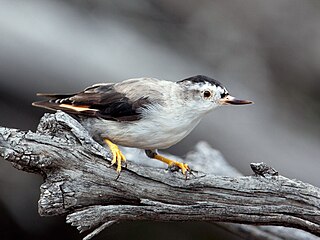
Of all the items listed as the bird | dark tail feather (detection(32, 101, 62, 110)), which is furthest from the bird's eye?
dark tail feather (detection(32, 101, 62, 110))

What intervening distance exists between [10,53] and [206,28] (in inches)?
123

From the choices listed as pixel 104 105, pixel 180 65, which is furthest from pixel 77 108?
pixel 180 65

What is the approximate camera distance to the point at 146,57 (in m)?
9.48

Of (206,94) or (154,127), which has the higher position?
(206,94)

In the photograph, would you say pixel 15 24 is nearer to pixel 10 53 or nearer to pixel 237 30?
pixel 10 53

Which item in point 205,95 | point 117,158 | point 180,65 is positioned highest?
point 180,65

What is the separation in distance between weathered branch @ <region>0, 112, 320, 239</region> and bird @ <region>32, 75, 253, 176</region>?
9.9 inches

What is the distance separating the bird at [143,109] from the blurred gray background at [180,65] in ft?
7.18

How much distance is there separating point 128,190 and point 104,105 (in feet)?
2.39

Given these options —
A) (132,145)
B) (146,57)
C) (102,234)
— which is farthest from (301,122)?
(132,145)

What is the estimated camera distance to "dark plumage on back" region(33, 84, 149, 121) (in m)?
6.05

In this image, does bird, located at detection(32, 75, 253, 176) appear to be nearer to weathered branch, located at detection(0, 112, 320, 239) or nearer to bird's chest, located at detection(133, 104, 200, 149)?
bird's chest, located at detection(133, 104, 200, 149)

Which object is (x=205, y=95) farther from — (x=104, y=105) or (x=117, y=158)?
(x=117, y=158)

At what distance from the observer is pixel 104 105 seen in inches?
240
